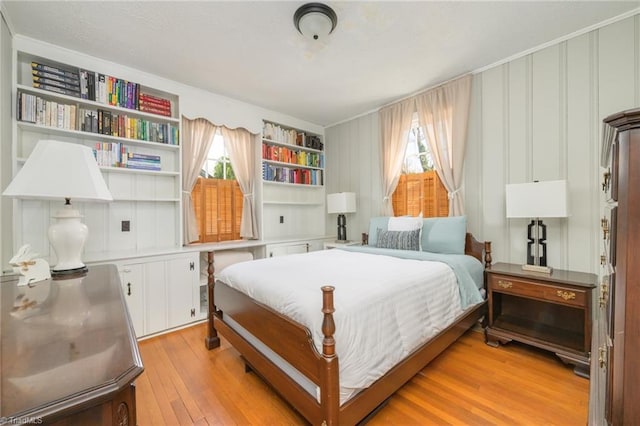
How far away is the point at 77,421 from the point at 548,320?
3.30m

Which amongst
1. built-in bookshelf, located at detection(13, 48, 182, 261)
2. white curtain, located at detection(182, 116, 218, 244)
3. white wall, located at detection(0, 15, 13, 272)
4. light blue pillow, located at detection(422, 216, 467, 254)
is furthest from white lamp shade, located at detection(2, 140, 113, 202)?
light blue pillow, located at detection(422, 216, 467, 254)

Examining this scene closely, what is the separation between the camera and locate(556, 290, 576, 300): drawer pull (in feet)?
6.43

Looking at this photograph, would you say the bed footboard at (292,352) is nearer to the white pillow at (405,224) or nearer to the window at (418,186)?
the white pillow at (405,224)

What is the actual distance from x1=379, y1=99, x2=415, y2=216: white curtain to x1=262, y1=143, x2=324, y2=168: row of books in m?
1.27

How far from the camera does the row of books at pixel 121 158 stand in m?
2.61

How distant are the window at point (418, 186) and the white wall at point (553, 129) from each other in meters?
0.34

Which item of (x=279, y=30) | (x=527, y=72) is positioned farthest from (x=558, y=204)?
(x=279, y=30)

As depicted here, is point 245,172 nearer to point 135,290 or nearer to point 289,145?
point 289,145

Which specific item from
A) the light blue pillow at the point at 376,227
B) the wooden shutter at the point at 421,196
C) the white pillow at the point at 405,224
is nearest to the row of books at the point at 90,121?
the light blue pillow at the point at 376,227

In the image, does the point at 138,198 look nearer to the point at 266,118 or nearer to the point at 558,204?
the point at 266,118

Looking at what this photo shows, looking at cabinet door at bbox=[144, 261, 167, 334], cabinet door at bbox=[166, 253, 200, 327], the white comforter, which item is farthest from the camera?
cabinet door at bbox=[166, 253, 200, 327]

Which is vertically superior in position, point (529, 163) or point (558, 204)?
point (529, 163)

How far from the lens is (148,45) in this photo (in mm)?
2383

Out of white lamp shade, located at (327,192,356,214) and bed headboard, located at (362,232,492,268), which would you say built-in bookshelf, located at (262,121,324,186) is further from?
bed headboard, located at (362,232,492,268)
